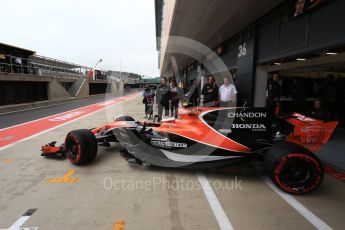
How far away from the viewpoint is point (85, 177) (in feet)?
11.2

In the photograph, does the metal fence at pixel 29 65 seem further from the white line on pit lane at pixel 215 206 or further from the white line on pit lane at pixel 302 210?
the white line on pit lane at pixel 302 210

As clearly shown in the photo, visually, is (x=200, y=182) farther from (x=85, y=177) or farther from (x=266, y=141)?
(x=85, y=177)

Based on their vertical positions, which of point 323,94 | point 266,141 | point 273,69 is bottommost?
point 266,141

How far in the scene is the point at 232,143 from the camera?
3.26 metres

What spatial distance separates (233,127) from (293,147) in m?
0.84

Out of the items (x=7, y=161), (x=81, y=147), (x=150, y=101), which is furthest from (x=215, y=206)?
(x=150, y=101)

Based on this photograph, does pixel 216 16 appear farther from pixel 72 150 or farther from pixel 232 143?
pixel 72 150

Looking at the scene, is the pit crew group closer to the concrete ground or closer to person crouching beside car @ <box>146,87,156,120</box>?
person crouching beside car @ <box>146,87,156,120</box>

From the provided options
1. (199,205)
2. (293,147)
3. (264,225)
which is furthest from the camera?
(293,147)

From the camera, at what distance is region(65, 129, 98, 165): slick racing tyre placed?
3.71m

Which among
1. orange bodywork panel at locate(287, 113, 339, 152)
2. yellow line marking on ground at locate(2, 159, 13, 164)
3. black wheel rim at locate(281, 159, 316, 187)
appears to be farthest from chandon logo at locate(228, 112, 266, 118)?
yellow line marking on ground at locate(2, 159, 13, 164)

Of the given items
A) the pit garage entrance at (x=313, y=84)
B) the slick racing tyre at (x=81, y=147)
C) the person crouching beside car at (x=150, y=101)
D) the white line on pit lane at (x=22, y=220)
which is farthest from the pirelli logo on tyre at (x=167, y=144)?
the person crouching beside car at (x=150, y=101)

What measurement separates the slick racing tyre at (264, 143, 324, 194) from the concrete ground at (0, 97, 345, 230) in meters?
0.14

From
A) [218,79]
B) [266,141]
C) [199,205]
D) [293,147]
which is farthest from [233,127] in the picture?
[218,79]
